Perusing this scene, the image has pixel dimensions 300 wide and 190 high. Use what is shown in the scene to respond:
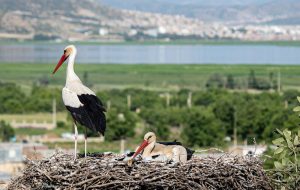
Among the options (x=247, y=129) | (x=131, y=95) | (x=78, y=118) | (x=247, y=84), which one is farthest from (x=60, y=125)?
(x=78, y=118)

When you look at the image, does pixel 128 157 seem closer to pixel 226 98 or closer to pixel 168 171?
pixel 168 171

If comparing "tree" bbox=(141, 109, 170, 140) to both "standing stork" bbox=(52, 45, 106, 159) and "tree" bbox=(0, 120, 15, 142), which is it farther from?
"standing stork" bbox=(52, 45, 106, 159)

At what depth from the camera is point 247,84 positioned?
3649 inches

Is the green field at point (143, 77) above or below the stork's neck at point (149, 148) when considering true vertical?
below

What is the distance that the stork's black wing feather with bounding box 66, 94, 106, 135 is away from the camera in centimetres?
839

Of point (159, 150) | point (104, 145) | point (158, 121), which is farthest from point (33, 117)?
point (159, 150)

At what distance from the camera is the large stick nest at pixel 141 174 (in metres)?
7.33

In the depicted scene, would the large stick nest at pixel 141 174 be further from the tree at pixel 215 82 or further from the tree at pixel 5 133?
the tree at pixel 215 82

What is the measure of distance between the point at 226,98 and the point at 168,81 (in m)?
35.0

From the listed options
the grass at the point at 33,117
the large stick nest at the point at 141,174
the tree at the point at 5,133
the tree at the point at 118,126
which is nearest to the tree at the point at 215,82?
the grass at the point at 33,117

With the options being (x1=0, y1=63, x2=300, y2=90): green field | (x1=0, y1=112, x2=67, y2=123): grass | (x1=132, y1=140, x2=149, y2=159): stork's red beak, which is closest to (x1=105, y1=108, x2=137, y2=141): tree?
(x1=0, y1=112, x2=67, y2=123): grass

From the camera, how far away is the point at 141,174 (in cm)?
741

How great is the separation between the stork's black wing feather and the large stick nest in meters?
0.60

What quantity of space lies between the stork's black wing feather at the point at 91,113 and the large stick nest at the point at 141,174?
60 centimetres
